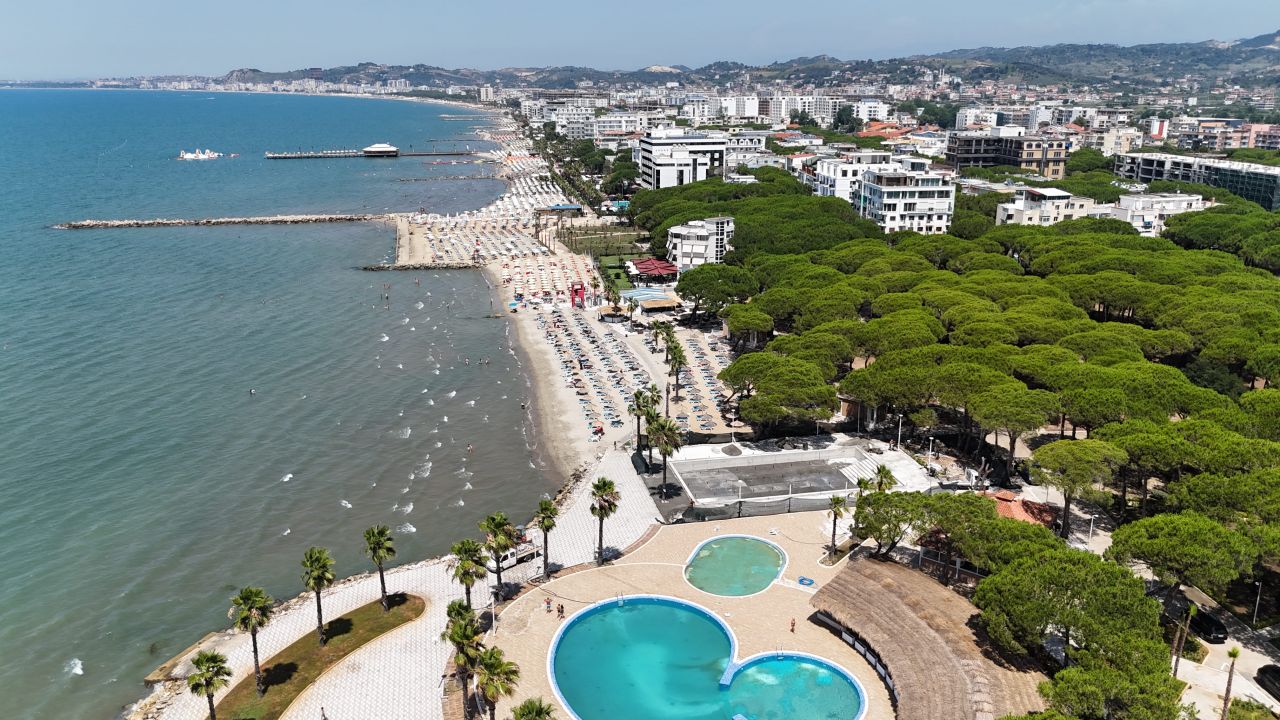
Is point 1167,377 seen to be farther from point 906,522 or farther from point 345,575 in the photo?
point 345,575

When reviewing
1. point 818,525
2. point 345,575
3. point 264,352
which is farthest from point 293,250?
point 818,525

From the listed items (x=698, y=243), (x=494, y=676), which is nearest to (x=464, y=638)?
(x=494, y=676)

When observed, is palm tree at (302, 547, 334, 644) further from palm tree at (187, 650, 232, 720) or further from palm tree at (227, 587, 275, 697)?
palm tree at (187, 650, 232, 720)

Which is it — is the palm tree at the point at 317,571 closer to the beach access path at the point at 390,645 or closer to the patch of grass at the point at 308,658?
the patch of grass at the point at 308,658

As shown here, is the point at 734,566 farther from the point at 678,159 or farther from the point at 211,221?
the point at 211,221

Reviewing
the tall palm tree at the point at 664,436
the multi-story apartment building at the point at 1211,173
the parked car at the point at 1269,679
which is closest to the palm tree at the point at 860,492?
the tall palm tree at the point at 664,436

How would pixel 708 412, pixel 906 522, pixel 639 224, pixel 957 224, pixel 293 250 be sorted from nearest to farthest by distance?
pixel 906 522, pixel 708 412, pixel 957 224, pixel 293 250, pixel 639 224
